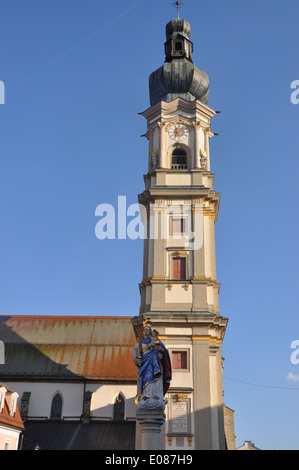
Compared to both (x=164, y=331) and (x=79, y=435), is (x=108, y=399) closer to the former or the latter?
(x=79, y=435)

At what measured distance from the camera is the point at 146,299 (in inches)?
1291

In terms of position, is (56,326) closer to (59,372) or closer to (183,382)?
(59,372)

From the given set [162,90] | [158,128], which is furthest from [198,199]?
[162,90]

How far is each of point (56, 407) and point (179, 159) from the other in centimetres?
1890

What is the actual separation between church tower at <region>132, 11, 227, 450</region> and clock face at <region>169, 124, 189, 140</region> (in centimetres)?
7

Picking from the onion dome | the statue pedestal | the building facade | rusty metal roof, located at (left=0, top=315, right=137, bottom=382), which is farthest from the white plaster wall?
the statue pedestal

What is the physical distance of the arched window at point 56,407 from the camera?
122ft

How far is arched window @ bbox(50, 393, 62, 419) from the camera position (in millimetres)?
37156

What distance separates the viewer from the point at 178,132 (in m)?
37.9

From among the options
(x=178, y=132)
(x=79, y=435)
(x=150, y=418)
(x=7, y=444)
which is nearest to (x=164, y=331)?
(x=79, y=435)

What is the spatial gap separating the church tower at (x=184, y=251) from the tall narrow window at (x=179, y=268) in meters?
0.06

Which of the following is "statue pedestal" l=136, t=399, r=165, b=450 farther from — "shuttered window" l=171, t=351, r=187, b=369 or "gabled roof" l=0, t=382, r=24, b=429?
"gabled roof" l=0, t=382, r=24, b=429

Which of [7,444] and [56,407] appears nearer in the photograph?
[7,444]

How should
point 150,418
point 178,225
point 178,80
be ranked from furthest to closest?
point 178,80 → point 178,225 → point 150,418
